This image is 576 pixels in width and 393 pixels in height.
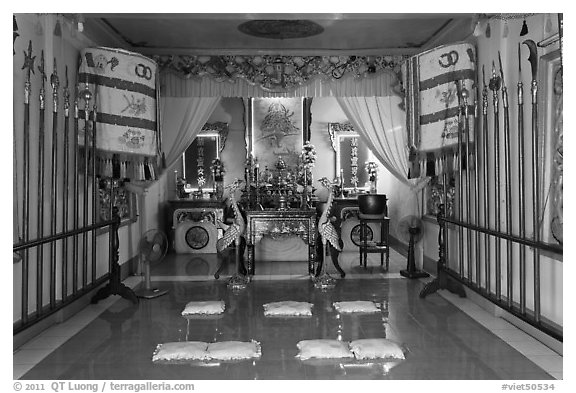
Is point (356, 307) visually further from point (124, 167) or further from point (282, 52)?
point (282, 52)

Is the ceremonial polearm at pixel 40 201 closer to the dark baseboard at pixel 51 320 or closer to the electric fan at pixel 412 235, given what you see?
the dark baseboard at pixel 51 320

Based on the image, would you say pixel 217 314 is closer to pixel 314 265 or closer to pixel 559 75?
pixel 314 265

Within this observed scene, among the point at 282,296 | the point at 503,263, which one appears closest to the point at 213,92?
the point at 282,296

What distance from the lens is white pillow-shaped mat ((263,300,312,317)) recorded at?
5133 millimetres

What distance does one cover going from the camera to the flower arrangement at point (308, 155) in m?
Answer: 9.54

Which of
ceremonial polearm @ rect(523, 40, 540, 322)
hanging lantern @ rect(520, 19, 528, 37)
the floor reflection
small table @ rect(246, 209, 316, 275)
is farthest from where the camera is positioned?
small table @ rect(246, 209, 316, 275)

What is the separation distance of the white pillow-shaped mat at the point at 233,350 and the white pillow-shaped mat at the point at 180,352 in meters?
0.06

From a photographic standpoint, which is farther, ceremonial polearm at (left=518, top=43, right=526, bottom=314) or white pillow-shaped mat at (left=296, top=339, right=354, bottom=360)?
ceremonial polearm at (left=518, top=43, right=526, bottom=314)

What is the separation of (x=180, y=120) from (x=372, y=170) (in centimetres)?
421

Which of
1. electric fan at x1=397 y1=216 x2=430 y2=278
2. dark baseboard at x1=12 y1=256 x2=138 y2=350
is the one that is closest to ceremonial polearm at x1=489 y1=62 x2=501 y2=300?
electric fan at x1=397 y1=216 x2=430 y2=278

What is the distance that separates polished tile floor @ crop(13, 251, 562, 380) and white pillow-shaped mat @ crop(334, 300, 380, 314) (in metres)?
0.10

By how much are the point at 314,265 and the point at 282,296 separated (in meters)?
1.15

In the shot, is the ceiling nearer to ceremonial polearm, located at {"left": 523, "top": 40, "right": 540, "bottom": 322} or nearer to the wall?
the wall

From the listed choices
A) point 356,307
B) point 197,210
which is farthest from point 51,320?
point 197,210
